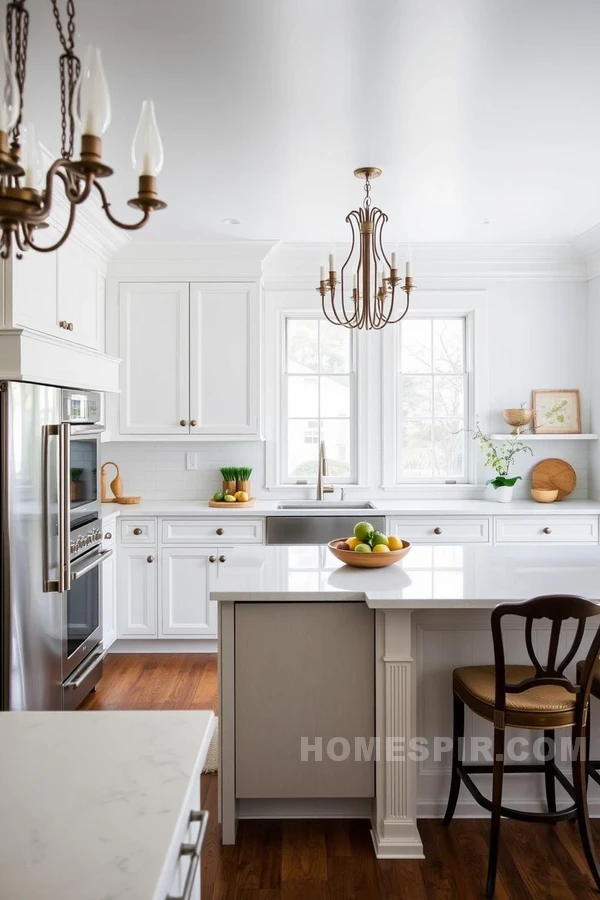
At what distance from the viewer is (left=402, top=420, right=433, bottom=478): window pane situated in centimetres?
509

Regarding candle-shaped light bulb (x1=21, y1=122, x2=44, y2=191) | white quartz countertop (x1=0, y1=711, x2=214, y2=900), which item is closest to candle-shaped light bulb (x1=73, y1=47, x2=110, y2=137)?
candle-shaped light bulb (x1=21, y1=122, x2=44, y2=191)

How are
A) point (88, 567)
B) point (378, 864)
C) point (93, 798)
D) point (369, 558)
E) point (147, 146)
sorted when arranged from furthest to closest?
point (88, 567), point (369, 558), point (378, 864), point (147, 146), point (93, 798)

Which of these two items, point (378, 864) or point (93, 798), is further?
point (378, 864)

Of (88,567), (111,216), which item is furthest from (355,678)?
(111,216)

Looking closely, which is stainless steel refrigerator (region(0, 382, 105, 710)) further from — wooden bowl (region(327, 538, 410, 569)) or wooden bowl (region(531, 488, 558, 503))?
wooden bowl (region(531, 488, 558, 503))

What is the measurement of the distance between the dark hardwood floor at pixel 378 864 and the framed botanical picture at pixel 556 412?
9.85 ft

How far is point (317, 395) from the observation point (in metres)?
5.10

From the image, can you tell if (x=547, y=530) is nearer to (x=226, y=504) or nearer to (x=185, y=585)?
(x=226, y=504)

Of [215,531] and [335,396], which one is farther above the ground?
[335,396]

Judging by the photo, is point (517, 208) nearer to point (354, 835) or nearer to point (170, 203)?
point (170, 203)

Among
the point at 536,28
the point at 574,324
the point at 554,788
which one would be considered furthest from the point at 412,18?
the point at 574,324

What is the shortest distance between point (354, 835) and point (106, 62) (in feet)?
9.34

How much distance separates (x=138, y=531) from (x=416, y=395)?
2.20m

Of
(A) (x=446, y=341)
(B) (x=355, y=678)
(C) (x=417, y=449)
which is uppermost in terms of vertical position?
(A) (x=446, y=341)
